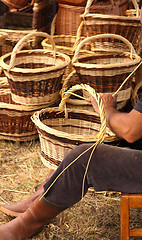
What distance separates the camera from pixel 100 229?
2014 mm

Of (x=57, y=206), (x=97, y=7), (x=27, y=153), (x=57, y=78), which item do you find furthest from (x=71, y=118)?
(x=97, y=7)

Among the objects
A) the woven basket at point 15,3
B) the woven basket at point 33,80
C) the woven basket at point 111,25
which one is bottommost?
the woven basket at point 33,80

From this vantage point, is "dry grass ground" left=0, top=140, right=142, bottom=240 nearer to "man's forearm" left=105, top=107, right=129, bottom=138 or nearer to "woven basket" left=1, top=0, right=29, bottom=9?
"man's forearm" left=105, top=107, right=129, bottom=138

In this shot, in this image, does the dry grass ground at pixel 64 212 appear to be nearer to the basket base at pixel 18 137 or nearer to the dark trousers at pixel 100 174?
the basket base at pixel 18 137

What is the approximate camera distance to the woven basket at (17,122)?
2.74 metres

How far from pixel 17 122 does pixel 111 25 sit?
111 centimetres

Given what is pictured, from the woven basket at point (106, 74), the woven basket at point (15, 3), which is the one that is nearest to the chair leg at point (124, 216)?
the woven basket at point (106, 74)

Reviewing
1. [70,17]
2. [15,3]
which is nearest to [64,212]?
[70,17]

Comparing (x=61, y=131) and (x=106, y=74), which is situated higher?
(x=106, y=74)

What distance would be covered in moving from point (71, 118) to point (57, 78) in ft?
1.03

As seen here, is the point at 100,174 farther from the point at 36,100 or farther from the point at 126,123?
the point at 36,100

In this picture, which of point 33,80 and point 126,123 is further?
point 33,80

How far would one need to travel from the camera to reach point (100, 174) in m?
1.62

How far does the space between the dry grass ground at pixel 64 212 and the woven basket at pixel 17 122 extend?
3.3 inches
